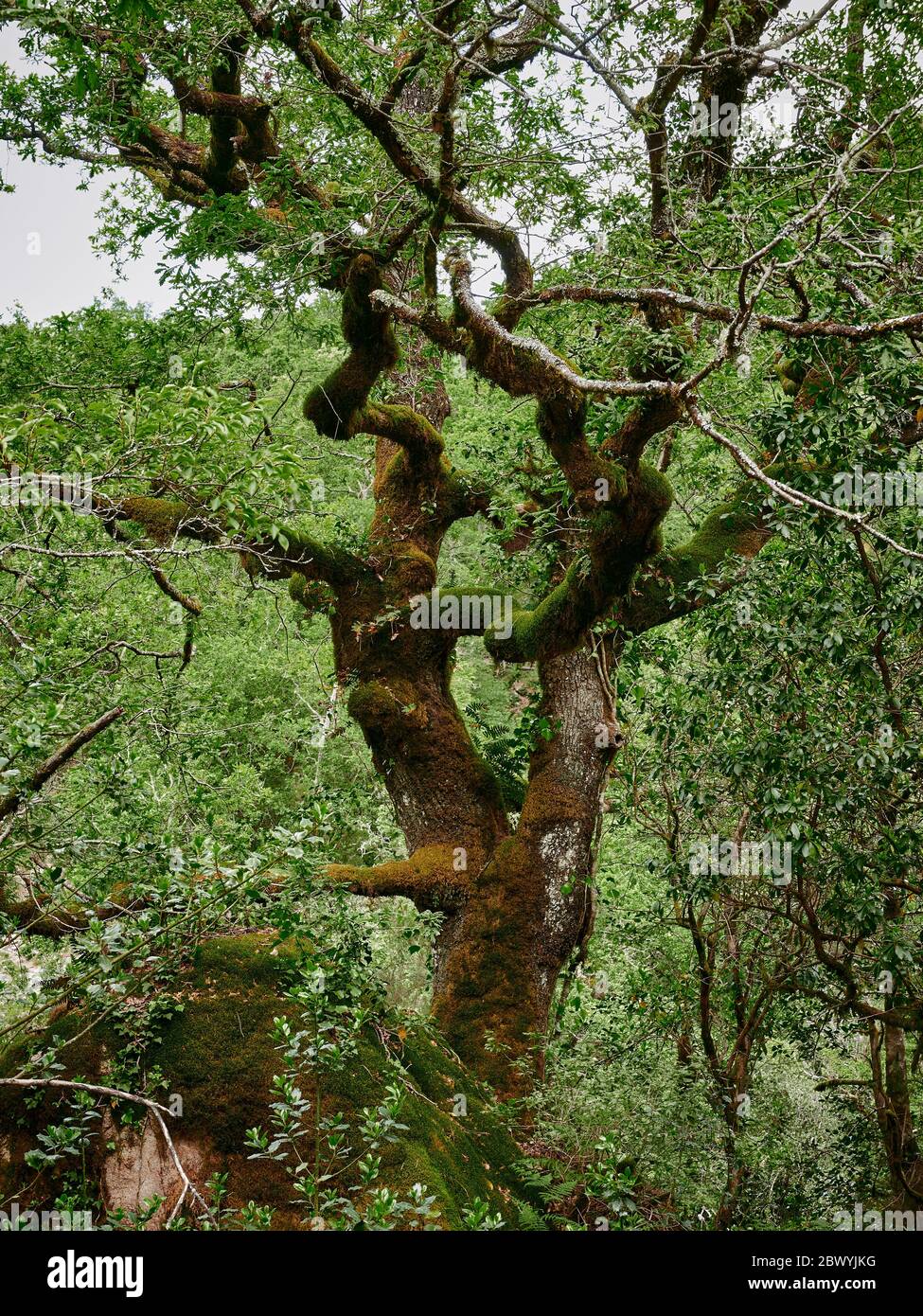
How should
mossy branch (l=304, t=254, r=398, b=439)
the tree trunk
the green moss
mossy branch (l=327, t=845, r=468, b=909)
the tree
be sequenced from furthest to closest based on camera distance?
1. mossy branch (l=327, t=845, r=468, b=909)
2. mossy branch (l=304, t=254, r=398, b=439)
3. the green moss
4. the tree trunk
5. the tree

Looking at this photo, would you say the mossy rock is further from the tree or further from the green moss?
the green moss

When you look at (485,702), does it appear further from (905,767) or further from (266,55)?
(905,767)

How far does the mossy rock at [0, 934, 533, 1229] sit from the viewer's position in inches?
164

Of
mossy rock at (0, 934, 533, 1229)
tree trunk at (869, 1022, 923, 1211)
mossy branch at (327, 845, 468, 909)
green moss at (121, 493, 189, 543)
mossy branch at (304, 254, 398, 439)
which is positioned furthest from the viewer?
mossy branch at (327, 845, 468, 909)

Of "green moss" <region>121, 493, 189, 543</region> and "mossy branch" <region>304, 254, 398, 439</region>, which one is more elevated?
"mossy branch" <region>304, 254, 398, 439</region>

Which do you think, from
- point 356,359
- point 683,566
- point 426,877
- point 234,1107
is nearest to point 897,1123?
point 426,877

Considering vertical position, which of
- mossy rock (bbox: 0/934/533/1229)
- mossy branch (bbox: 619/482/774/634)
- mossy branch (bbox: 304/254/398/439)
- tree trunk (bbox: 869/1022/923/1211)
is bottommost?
tree trunk (bbox: 869/1022/923/1211)

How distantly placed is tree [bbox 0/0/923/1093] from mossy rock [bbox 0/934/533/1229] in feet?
6.82

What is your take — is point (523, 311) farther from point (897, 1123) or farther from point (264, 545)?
point (897, 1123)

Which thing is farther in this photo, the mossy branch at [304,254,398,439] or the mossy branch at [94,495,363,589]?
the mossy branch at [304,254,398,439]

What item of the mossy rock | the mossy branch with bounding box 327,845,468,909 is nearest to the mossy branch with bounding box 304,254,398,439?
the mossy branch with bounding box 327,845,468,909

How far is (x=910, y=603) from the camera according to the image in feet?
16.8

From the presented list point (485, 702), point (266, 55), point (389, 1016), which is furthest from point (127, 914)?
point (485, 702)

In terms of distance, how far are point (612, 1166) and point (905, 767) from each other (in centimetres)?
253
